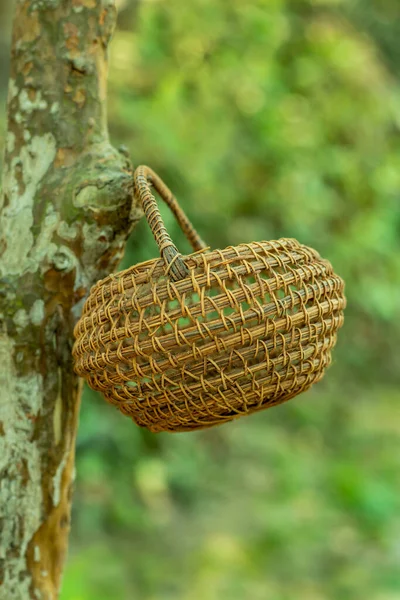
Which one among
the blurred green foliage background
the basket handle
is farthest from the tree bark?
the blurred green foliage background

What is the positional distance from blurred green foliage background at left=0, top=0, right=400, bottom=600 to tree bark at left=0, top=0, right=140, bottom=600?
121 centimetres

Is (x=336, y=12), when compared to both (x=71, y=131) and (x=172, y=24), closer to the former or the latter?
(x=172, y=24)

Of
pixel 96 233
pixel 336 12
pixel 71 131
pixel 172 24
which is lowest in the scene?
pixel 96 233

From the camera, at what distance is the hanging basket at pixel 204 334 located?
2.75ft

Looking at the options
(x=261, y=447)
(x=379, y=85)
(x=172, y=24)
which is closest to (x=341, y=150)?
(x=379, y=85)

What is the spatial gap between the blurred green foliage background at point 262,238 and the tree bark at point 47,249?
1.21 meters

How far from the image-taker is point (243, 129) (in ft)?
12.8

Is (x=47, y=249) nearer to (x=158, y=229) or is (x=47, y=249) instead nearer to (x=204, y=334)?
(x=158, y=229)

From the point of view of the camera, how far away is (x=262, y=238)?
395cm

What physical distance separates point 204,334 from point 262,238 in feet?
10.4

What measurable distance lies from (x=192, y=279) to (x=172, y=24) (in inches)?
117

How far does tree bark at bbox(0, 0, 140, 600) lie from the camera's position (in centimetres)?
106

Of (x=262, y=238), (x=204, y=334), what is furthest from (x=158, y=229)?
(x=262, y=238)

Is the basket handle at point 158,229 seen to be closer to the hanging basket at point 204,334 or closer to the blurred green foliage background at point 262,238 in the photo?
the hanging basket at point 204,334
